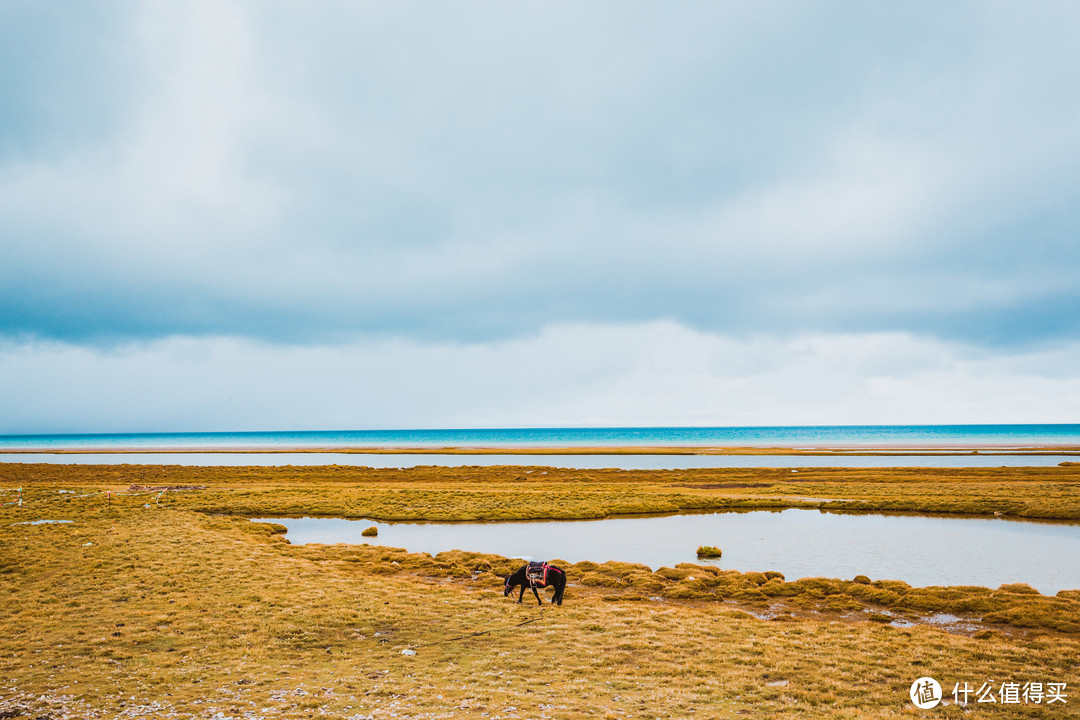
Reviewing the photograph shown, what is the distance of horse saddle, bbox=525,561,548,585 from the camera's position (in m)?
18.1

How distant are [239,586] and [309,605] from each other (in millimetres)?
4351

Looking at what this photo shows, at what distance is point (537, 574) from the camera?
716 inches

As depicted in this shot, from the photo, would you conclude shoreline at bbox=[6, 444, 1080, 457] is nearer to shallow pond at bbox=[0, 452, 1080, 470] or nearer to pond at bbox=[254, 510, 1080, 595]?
shallow pond at bbox=[0, 452, 1080, 470]

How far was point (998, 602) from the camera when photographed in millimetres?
18344

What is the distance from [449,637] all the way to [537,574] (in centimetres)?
407

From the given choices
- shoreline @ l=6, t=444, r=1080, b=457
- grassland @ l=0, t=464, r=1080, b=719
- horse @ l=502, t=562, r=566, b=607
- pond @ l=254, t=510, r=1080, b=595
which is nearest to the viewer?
grassland @ l=0, t=464, r=1080, b=719

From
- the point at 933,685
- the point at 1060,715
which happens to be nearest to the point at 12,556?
the point at 933,685

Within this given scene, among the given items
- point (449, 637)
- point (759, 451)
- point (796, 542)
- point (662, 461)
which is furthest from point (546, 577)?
point (759, 451)

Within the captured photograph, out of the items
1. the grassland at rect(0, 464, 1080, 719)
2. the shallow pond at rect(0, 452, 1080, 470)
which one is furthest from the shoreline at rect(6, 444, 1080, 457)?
the grassland at rect(0, 464, 1080, 719)

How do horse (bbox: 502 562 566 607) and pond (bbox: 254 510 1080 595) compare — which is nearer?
horse (bbox: 502 562 566 607)

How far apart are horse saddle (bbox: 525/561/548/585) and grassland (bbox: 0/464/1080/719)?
2.83 feet

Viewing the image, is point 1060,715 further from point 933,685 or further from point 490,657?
point 490,657

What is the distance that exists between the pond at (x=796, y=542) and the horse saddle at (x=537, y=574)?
368 inches

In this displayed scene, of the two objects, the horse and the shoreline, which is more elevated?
the horse
